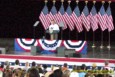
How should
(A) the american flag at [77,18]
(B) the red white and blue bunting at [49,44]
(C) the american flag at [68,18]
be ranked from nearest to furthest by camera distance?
1. (B) the red white and blue bunting at [49,44]
2. (A) the american flag at [77,18]
3. (C) the american flag at [68,18]

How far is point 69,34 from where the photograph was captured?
25969 mm

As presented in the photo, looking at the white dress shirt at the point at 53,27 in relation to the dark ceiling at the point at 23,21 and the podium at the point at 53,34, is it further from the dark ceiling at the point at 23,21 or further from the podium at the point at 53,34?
the dark ceiling at the point at 23,21

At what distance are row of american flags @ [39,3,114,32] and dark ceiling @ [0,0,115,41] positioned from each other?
259cm

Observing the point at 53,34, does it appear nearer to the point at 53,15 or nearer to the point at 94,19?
the point at 53,15

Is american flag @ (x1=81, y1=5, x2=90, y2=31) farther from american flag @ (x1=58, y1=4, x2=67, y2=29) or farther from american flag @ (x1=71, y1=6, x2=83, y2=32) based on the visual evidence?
american flag @ (x1=58, y1=4, x2=67, y2=29)

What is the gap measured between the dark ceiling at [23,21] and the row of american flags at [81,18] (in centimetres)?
259

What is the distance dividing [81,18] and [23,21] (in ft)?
16.9

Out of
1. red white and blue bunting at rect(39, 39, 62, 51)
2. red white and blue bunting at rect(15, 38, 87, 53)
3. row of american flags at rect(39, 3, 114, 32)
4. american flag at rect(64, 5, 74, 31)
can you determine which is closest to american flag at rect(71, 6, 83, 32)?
row of american flags at rect(39, 3, 114, 32)

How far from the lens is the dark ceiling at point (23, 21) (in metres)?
26.0

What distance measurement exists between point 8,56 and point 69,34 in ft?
23.2

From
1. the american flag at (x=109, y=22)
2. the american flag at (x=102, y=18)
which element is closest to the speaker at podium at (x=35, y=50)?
the american flag at (x=102, y=18)

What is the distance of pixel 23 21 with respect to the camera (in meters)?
26.4

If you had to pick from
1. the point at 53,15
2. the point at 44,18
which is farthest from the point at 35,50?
the point at 53,15

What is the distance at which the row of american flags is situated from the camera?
2267 centimetres
